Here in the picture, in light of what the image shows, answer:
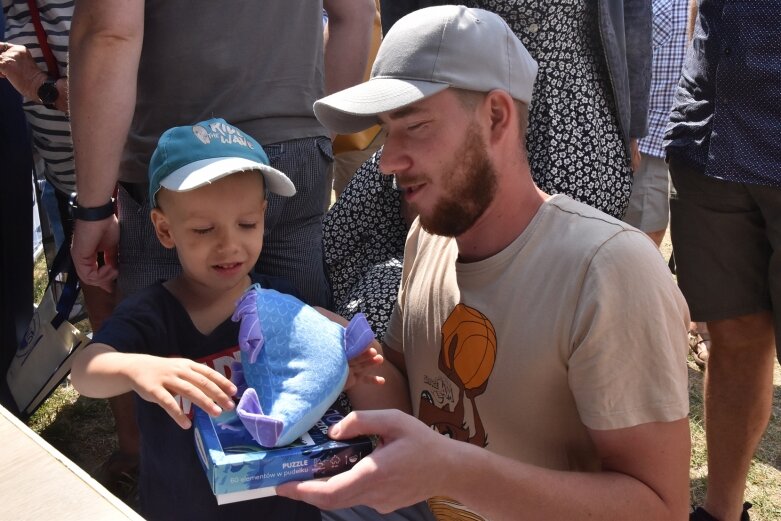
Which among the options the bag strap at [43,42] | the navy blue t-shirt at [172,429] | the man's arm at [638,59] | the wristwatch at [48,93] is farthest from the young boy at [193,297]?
the man's arm at [638,59]

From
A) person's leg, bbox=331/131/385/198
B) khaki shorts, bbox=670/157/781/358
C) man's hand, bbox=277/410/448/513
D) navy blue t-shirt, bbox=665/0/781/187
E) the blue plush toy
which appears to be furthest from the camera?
person's leg, bbox=331/131/385/198

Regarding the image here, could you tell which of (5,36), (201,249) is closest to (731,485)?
(201,249)

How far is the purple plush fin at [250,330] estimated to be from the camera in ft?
5.11

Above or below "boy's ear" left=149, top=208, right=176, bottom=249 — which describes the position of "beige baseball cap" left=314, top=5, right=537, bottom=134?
above

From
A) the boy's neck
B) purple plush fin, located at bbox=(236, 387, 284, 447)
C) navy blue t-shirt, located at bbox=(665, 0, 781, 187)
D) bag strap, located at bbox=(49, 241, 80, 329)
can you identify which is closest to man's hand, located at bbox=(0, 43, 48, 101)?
bag strap, located at bbox=(49, 241, 80, 329)

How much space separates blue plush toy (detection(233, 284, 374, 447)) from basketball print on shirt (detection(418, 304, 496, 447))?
0.64ft

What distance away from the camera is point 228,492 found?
130 centimetres

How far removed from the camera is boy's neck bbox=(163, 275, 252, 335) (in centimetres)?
186

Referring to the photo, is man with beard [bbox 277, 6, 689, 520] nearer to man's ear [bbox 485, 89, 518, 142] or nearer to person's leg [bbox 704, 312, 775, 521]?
man's ear [bbox 485, 89, 518, 142]

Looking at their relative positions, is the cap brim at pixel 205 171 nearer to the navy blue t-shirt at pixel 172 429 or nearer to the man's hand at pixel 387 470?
the navy blue t-shirt at pixel 172 429

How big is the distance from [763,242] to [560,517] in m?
1.49

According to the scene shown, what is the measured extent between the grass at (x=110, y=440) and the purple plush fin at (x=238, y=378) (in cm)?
141

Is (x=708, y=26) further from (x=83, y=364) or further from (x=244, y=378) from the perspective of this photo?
(x=83, y=364)

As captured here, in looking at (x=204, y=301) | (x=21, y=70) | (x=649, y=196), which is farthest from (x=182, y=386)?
(x=649, y=196)
